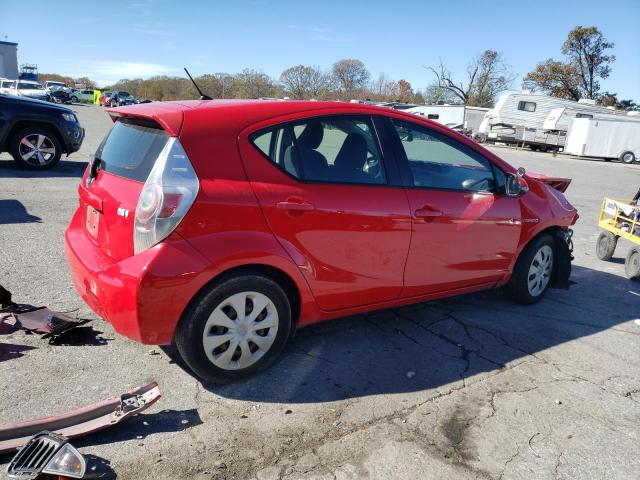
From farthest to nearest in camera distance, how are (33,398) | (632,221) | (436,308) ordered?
(632,221) → (436,308) → (33,398)

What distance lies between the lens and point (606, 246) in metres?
6.89

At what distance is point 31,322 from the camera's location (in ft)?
11.4

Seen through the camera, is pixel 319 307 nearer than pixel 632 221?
Yes

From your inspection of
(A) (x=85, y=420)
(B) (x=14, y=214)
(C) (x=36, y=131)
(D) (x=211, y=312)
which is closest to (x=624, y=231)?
(D) (x=211, y=312)

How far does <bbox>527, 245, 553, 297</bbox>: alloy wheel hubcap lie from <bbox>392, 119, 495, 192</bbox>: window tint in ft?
3.23

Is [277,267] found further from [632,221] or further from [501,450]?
[632,221]

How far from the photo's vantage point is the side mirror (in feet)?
14.2

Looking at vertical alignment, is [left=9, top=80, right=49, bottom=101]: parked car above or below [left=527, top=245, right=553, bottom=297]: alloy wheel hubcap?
above

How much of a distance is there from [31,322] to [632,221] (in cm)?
648

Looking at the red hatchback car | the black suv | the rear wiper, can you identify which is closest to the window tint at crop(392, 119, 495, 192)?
the red hatchback car

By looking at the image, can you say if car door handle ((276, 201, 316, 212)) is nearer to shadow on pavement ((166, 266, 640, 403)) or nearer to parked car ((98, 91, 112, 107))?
shadow on pavement ((166, 266, 640, 403))

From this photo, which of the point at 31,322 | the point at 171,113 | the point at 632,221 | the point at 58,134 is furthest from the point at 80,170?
the point at 632,221

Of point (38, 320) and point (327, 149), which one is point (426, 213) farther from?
point (38, 320)

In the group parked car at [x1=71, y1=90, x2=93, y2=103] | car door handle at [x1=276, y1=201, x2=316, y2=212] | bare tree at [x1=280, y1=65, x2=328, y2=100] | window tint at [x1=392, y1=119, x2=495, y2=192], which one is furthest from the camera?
parked car at [x1=71, y1=90, x2=93, y2=103]
